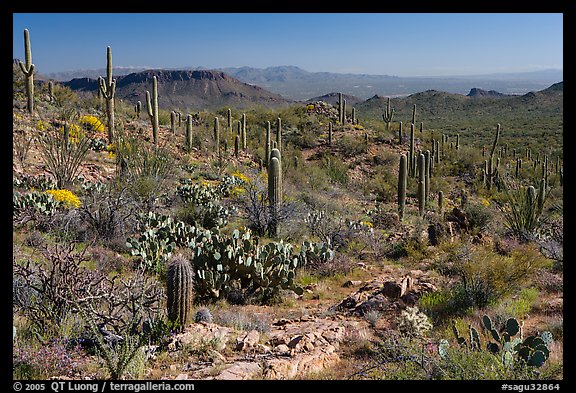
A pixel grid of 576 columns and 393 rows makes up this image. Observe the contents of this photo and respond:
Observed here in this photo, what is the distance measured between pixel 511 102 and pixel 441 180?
66.6 metres

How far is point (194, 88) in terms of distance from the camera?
345 feet

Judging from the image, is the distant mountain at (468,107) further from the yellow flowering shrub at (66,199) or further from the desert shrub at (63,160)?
the yellow flowering shrub at (66,199)

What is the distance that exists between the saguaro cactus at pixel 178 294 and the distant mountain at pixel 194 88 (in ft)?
291

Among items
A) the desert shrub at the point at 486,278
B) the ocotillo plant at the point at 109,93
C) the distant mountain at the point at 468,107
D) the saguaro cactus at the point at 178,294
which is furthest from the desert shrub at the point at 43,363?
the distant mountain at the point at 468,107

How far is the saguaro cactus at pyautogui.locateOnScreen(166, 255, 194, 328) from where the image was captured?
4883 mm

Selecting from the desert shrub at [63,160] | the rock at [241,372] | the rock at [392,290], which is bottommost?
the rock at [392,290]

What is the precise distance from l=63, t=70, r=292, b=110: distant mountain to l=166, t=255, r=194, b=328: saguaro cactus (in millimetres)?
88805

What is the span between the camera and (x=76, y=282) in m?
4.51

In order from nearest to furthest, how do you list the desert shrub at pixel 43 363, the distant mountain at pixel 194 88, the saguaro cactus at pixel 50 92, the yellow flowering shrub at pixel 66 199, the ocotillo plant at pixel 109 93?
the desert shrub at pixel 43 363 < the yellow flowering shrub at pixel 66 199 < the ocotillo plant at pixel 109 93 < the saguaro cactus at pixel 50 92 < the distant mountain at pixel 194 88

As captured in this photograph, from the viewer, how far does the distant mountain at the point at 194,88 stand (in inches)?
3723

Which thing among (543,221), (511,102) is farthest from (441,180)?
(511,102)

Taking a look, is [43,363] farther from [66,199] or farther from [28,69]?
[28,69]

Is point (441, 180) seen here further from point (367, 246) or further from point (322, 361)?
point (322, 361)

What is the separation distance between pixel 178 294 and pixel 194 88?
106 meters
